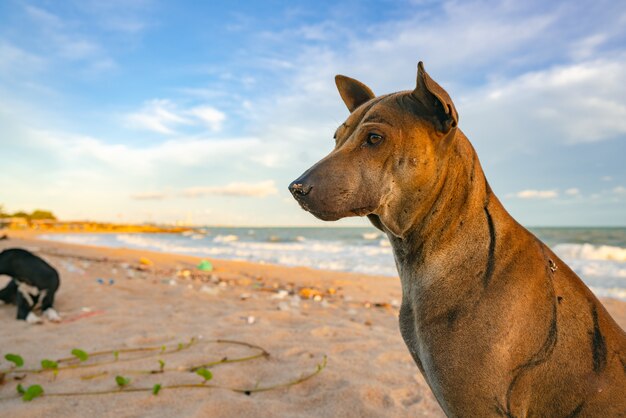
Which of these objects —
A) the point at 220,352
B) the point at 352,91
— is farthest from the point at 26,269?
the point at 352,91

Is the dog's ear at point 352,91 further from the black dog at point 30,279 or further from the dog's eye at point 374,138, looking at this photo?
the black dog at point 30,279

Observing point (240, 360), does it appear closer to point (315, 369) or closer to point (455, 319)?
point (315, 369)

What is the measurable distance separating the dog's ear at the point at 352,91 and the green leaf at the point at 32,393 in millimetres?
2833

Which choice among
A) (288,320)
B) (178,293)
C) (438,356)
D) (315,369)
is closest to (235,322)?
(288,320)

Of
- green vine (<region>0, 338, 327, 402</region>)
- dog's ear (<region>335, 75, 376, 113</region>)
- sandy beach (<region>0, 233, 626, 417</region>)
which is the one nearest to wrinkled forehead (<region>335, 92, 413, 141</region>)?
dog's ear (<region>335, 75, 376, 113</region>)

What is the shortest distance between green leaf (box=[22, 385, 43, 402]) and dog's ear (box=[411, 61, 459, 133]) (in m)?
3.15

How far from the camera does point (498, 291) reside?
175 cm

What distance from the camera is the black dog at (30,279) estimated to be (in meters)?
5.66

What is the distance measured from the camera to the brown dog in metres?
1.67

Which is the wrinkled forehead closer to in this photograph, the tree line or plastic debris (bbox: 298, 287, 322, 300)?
plastic debris (bbox: 298, 287, 322, 300)

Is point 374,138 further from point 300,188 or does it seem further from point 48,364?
point 48,364

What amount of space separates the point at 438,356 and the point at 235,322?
423 cm

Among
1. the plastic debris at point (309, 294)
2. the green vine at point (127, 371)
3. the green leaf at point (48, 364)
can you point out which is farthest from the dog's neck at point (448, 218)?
the plastic debris at point (309, 294)

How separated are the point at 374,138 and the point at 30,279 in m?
5.63
